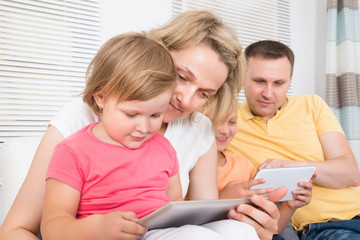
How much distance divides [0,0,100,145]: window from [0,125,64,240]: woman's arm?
4.72 feet

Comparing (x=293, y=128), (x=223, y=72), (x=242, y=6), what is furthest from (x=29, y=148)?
(x=242, y=6)

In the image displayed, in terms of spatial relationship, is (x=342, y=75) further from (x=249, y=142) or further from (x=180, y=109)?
(x=180, y=109)

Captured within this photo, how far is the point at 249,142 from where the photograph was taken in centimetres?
207

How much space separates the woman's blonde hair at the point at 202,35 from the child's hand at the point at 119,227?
0.66 metres

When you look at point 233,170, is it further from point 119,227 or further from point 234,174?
point 119,227

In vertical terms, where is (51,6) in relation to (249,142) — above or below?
above

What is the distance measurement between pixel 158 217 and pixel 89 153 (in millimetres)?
314

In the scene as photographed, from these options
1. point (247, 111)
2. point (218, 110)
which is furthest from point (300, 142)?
point (218, 110)

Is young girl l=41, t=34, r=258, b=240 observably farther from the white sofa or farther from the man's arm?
the man's arm

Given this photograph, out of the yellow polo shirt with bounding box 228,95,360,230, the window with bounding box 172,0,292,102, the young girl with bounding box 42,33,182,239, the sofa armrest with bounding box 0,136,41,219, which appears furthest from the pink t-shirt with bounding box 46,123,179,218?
the window with bounding box 172,0,292,102

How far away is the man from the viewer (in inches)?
73.2

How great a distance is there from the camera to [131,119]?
1.00 m

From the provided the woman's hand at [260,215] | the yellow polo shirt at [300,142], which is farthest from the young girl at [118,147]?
the yellow polo shirt at [300,142]

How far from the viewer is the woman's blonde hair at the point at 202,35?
1.24 meters
